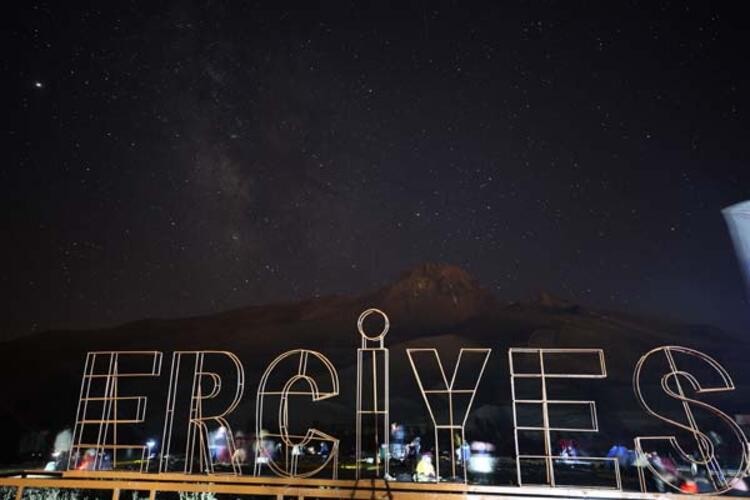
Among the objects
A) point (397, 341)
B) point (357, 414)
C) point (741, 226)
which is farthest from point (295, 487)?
point (397, 341)

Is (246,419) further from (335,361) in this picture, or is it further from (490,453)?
(490,453)

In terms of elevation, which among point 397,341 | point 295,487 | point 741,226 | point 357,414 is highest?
point 397,341

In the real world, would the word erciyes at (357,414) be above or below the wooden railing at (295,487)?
above

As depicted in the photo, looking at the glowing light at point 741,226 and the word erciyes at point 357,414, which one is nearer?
the word erciyes at point 357,414

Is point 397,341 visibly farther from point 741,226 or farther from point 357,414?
point 357,414

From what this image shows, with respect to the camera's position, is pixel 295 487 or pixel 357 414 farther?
pixel 295 487

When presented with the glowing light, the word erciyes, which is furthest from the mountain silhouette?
the word erciyes

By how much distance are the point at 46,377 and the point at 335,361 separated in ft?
64.8

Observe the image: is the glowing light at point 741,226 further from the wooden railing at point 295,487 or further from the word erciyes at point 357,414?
the wooden railing at point 295,487

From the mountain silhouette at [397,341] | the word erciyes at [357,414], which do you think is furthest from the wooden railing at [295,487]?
the mountain silhouette at [397,341]

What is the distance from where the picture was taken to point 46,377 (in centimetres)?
3206

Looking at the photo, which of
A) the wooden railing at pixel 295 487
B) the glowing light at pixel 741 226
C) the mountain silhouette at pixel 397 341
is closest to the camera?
the wooden railing at pixel 295 487

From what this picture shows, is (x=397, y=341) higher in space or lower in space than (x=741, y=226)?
higher

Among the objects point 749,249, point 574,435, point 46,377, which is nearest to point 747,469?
point 749,249
